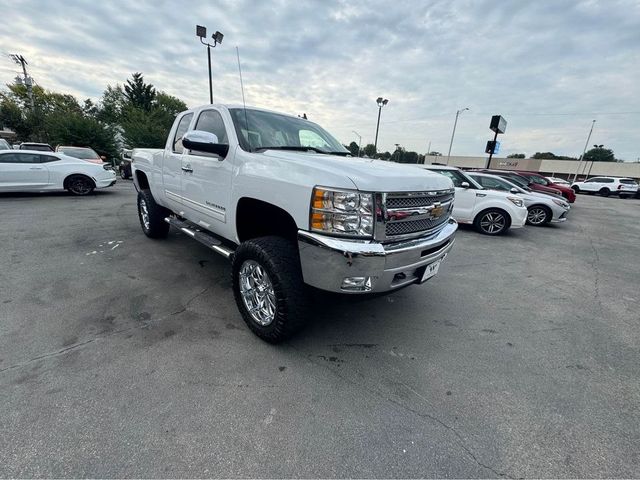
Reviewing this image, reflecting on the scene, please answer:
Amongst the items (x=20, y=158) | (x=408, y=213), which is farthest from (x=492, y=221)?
(x=20, y=158)

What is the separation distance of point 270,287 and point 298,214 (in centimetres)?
73

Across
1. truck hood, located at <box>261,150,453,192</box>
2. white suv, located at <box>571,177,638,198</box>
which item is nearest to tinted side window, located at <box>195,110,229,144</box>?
truck hood, located at <box>261,150,453,192</box>

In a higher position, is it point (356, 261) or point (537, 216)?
point (356, 261)

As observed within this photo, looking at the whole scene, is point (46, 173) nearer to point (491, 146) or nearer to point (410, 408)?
point (410, 408)

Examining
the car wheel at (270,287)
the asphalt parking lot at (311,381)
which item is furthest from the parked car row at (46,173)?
the car wheel at (270,287)

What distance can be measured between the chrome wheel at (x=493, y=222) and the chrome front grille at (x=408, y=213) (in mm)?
5636

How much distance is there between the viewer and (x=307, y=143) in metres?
3.49

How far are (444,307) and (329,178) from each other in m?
2.36

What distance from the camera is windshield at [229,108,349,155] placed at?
3.04 meters

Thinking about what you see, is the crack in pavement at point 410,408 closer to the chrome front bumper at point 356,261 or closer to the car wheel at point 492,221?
the chrome front bumper at point 356,261

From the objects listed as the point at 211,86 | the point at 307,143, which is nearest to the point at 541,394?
the point at 307,143

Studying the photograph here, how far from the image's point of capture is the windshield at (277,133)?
120 inches

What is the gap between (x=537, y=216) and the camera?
9.30m

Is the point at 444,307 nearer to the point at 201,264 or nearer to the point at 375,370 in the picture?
the point at 375,370
